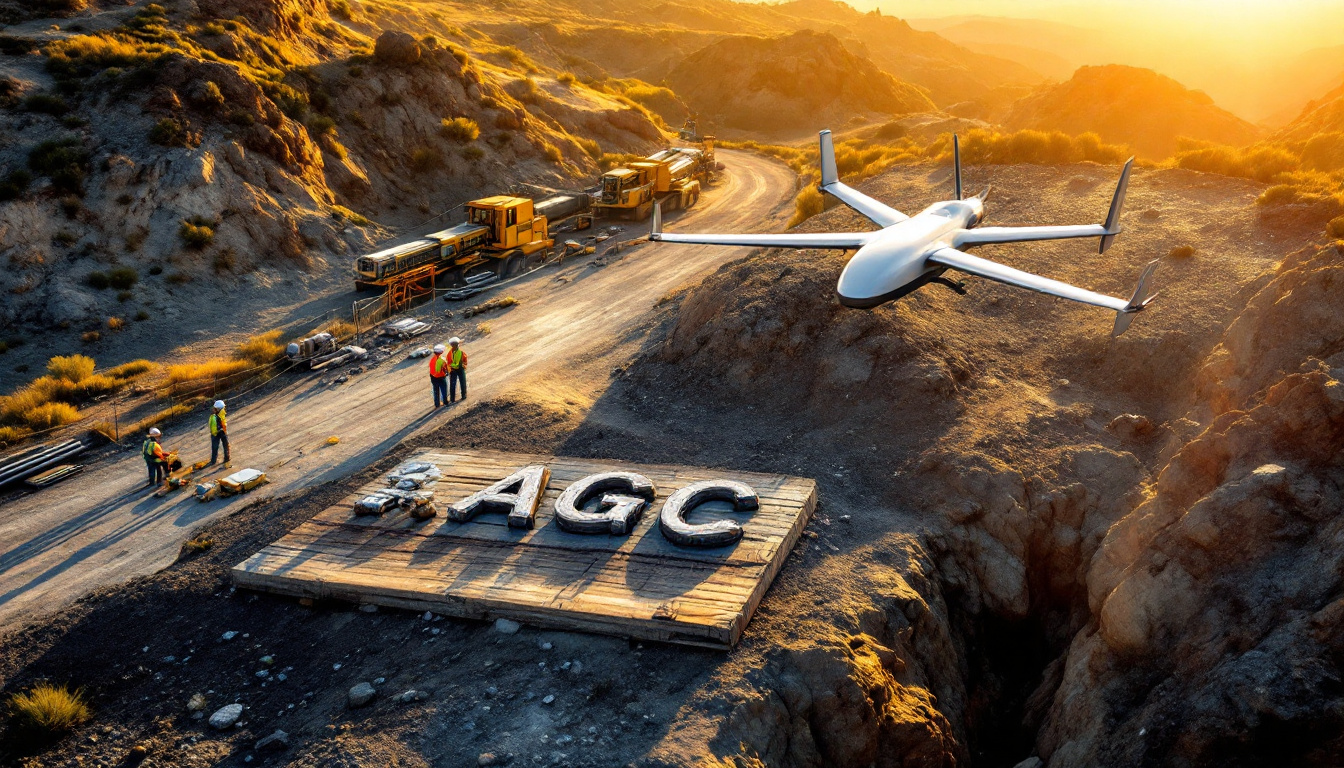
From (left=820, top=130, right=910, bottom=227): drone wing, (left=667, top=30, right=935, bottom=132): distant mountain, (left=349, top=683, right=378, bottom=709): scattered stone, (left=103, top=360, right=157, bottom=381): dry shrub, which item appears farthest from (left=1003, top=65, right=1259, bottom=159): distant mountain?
(left=349, top=683, right=378, bottom=709): scattered stone

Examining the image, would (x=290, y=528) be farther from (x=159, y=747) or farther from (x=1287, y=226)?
(x=1287, y=226)

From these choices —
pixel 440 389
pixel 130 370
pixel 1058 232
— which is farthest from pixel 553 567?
pixel 130 370

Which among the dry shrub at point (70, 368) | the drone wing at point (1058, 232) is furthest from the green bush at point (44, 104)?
the drone wing at point (1058, 232)

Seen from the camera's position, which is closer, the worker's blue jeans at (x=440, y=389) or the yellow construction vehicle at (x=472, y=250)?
the worker's blue jeans at (x=440, y=389)

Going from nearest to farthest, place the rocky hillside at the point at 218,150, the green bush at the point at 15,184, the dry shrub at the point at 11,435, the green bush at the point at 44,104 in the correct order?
1. the dry shrub at the point at 11,435
2. the green bush at the point at 15,184
3. the rocky hillside at the point at 218,150
4. the green bush at the point at 44,104

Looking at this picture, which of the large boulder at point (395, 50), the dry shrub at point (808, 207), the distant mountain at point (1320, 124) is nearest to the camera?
the dry shrub at point (808, 207)

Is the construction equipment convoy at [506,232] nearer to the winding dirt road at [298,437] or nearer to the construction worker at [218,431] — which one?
the winding dirt road at [298,437]

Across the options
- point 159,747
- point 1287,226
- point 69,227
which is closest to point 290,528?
point 159,747
